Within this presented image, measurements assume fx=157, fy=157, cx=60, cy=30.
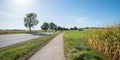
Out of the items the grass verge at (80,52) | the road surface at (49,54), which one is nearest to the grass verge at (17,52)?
the road surface at (49,54)

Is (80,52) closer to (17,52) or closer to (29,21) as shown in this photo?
(17,52)

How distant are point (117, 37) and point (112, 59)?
1.40 meters

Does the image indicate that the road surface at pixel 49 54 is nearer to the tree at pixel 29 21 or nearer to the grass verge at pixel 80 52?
the grass verge at pixel 80 52

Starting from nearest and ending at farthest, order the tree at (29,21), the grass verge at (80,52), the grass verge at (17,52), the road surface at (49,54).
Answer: the grass verge at (80,52)
the road surface at (49,54)
the grass verge at (17,52)
the tree at (29,21)

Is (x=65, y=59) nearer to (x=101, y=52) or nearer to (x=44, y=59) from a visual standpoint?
(x=44, y=59)

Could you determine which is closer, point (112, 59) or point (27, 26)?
point (112, 59)

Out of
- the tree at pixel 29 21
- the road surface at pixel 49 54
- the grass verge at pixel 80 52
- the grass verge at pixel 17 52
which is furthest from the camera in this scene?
the tree at pixel 29 21

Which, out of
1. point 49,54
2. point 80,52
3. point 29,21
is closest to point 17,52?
point 49,54

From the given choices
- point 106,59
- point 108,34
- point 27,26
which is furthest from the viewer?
point 27,26

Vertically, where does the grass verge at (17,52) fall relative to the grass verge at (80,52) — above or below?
below

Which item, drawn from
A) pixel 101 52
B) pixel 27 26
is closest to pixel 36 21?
pixel 27 26

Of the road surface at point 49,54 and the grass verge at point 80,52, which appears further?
the road surface at point 49,54

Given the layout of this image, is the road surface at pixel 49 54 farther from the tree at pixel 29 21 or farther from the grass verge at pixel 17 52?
the tree at pixel 29 21

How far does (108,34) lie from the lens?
11.4 metres
